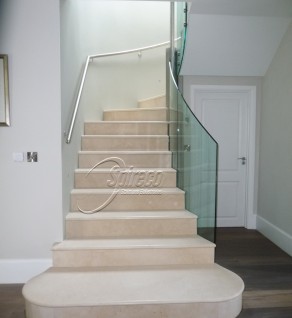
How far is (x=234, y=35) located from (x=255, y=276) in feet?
8.82

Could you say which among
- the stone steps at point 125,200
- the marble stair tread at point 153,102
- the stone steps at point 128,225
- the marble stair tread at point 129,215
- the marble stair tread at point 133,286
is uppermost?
the marble stair tread at point 153,102

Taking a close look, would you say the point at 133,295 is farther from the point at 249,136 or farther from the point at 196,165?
the point at 249,136

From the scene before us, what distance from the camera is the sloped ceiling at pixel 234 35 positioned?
3006mm

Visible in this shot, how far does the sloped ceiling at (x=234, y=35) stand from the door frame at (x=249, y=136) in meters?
0.20

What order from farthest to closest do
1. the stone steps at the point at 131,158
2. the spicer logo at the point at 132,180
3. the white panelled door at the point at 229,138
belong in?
the white panelled door at the point at 229,138 < the stone steps at the point at 131,158 < the spicer logo at the point at 132,180

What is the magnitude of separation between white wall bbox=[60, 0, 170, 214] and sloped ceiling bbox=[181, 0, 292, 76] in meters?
1.21

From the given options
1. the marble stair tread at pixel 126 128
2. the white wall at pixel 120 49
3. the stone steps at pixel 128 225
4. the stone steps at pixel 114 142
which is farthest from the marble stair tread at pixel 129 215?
the marble stair tread at pixel 126 128

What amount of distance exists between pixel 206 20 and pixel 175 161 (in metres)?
1.66

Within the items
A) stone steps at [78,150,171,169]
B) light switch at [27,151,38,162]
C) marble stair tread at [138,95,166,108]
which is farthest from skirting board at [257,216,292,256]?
light switch at [27,151,38,162]

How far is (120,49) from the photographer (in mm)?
4852

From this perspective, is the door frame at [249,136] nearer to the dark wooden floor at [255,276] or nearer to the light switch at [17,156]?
the dark wooden floor at [255,276]

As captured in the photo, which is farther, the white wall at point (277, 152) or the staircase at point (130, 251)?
the white wall at point (277, 152)

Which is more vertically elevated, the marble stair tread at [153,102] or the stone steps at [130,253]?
the marble stair tread at [153,102]

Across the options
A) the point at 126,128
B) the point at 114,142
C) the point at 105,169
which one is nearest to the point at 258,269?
the point at 105,169
